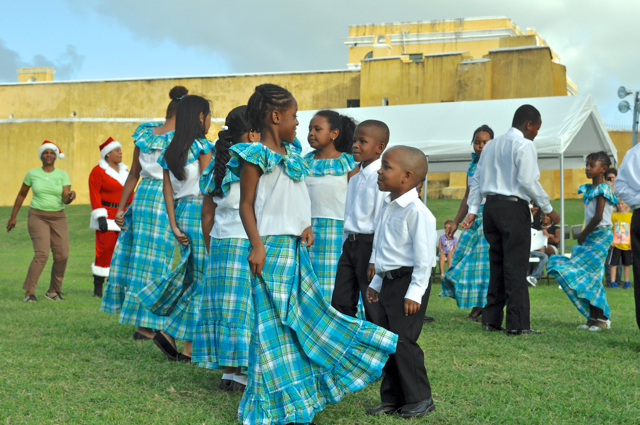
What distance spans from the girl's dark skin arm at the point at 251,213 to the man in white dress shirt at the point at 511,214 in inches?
122

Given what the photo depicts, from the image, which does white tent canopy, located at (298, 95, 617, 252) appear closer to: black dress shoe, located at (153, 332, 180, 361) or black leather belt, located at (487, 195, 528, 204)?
black leather belt, located at (487, 195, 528, 204)

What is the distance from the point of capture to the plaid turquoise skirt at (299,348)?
3047mm

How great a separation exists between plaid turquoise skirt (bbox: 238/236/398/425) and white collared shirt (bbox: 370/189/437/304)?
0.35m

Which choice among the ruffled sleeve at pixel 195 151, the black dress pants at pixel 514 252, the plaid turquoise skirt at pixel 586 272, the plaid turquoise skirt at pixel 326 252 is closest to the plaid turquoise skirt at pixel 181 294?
the ruffled sleeve at pixel 195 151

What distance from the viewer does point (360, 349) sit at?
313 centimetres

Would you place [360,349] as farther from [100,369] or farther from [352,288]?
[100,369]

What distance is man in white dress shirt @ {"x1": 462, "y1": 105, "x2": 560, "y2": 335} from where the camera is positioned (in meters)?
5.58

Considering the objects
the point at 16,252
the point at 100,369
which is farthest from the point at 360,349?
the point at 16,252

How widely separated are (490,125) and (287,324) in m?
10.1

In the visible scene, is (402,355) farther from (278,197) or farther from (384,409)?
(278,197)

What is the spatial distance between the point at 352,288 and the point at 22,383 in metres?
2.06

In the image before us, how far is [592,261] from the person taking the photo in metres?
6.19

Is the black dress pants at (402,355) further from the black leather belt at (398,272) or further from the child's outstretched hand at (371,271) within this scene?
the child's outstretched hand at (371,271)

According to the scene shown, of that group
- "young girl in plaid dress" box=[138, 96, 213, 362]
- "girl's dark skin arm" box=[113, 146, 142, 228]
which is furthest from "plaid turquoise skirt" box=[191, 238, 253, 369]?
"girl's dark skin arm" box=[113, 146, 142, 228]
